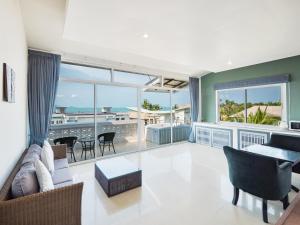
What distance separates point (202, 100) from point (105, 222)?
5343 millimetres

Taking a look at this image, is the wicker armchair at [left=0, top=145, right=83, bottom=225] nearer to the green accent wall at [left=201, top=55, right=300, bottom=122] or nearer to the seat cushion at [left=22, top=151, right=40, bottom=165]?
the seat cushion at [left=22, top=151, right=40, bottom=165]

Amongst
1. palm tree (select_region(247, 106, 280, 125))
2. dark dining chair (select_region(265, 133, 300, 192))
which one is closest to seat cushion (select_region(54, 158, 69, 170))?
dark dining chair (select_region(265, 133, 300, 192))

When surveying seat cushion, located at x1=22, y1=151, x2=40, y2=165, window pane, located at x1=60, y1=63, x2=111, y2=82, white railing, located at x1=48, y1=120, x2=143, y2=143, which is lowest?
seat cushion, located at x1=22, y1=151, x2=40, y2=165

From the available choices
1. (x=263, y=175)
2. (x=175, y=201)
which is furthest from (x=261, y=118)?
(x=175, y=201)

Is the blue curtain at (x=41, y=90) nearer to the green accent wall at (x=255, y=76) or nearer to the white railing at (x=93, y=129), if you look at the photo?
the white railing at (x=93, y=129)

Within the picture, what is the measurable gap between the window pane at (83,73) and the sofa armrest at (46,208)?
9.82 feet

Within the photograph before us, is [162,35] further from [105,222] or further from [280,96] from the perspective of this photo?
[280,96]

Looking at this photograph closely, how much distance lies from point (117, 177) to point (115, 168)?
339 millimetres

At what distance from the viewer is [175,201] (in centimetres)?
240

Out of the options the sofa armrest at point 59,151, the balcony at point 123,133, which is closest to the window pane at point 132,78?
the balcony at point 123,133

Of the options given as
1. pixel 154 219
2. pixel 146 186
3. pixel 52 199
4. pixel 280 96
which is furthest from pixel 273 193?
pixel 280 96

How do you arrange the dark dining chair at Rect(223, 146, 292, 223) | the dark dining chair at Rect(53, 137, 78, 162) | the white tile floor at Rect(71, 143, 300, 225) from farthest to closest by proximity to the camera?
the dark dining chair at Rect(53, 137, 78, 162) < the white tile floor at Rect(71, 143, 300, 225) < the dark dining chair at Rect(223, 146, 292, 223)

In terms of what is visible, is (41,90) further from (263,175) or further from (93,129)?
(263,175)

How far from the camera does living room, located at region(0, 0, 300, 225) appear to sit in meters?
1.85
